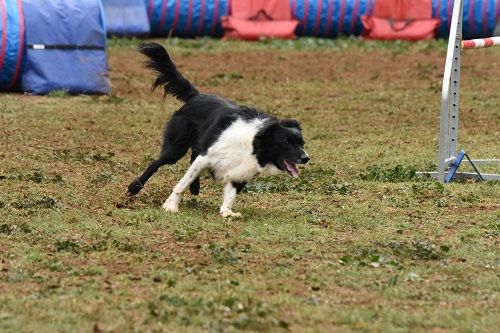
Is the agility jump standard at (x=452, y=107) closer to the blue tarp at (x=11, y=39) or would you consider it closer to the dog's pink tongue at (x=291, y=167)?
the dog's pink tongue at (x=291, y=167)

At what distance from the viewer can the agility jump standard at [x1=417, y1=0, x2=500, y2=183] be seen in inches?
406

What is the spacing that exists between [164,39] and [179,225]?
49.8ft

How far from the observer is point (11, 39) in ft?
50.8

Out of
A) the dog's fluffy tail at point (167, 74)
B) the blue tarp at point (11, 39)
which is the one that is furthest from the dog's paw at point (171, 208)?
the blue tarp at point (11, 39)

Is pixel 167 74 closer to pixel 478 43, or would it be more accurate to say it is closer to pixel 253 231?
pixel 253 231

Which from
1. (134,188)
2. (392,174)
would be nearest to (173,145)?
(134,188)

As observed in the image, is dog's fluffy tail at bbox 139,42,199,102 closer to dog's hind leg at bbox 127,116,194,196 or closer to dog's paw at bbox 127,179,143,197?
dog's hind leg at bbox 127,116,194,196

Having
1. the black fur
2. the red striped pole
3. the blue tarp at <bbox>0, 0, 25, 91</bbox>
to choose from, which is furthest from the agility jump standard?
the blue tarp at <bbox>0, 0, 25, 91</bbox>

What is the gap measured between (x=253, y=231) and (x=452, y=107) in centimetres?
370

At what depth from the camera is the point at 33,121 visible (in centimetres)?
1363

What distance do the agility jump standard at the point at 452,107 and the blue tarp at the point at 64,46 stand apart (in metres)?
6.74

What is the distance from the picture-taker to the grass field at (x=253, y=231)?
605cm

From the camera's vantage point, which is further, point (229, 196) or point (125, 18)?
point (125, 18)

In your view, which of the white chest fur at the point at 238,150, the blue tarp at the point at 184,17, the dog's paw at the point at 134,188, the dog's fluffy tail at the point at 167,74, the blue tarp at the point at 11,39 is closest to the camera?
the white chest fur at the point at 238,150
